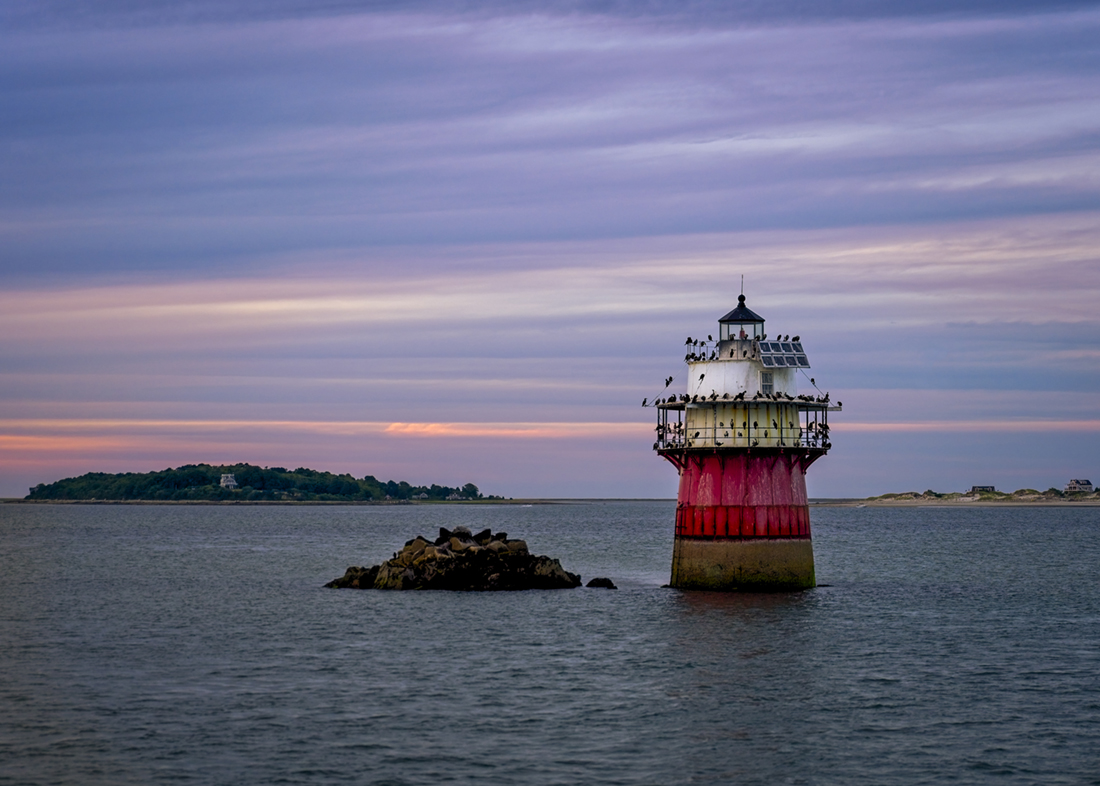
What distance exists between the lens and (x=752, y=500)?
45.4 meters

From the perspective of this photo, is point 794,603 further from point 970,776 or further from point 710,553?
point 970,776

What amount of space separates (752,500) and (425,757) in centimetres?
2199

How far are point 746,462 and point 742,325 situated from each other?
509 centimetres

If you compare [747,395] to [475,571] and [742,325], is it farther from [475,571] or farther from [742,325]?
[475,571]

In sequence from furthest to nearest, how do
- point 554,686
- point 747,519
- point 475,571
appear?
point 475,571 → point 747,519 → point 554,686

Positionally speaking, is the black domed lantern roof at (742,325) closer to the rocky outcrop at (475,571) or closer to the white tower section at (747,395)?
the white tower section at (747,395)

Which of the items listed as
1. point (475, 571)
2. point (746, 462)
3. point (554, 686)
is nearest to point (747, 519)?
point (746, 462)

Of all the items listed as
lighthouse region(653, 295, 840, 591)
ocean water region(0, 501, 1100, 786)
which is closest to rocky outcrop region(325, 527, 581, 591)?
ocean water region(0, 501, 1100, 786)

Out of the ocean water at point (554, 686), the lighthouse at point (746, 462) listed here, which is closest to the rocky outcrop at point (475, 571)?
the ocean water at point (554, 686)

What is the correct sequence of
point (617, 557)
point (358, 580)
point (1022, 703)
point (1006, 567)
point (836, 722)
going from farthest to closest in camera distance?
point (617, 557) < point (1006, 567) < point (358, 580) < point (1022, 703) < point (836, 722)

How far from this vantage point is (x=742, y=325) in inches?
1859

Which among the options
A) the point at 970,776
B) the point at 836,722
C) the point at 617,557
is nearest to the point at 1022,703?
the point at 836,722

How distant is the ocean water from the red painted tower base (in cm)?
113

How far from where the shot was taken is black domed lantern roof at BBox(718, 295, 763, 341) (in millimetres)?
47156
